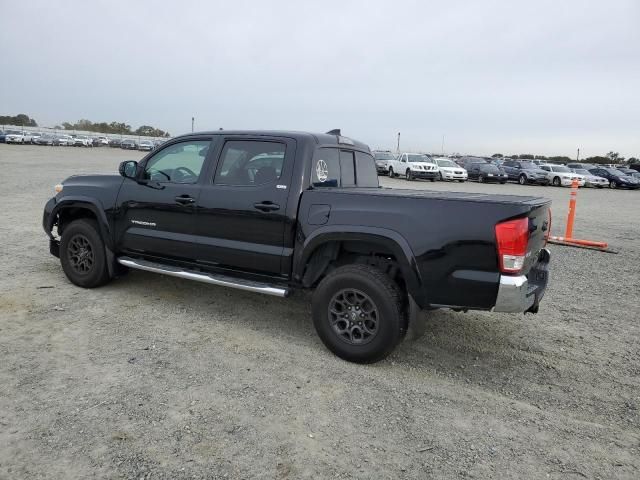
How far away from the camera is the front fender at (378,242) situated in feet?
12.1

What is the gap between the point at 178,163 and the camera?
5.09 m

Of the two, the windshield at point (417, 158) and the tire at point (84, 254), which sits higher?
the windshield at point (417, 158)

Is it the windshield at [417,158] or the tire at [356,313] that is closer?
the tire at [356,313]

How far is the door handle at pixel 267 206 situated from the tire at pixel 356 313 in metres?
0.76

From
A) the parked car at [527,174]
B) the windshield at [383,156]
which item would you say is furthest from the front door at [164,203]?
the parked car at [527,174]

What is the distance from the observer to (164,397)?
3.33 m

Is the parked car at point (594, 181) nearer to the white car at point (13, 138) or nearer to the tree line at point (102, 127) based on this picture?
the white car at point (13, 138)

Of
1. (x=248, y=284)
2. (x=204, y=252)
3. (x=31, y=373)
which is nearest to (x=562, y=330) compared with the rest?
(x=248, y=284)

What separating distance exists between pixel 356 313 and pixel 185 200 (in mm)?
2020

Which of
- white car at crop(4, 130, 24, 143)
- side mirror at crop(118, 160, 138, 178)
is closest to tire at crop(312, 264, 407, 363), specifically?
side mirror at crop(118, 160, 138, 178)

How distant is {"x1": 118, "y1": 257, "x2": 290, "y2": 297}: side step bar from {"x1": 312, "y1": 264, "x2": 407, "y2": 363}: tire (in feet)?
1.39

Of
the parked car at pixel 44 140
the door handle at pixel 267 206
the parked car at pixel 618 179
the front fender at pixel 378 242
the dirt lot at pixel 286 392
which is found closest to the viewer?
the dirt lot at pixel 286 392

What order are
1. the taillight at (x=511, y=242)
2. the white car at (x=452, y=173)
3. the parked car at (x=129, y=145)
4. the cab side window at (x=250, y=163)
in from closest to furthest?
the taillight at (x=511, y=242)
the cab side window at (x=250, y=163)
the white car at (x=452, y=173)
the parked car at (x=129, y=145)

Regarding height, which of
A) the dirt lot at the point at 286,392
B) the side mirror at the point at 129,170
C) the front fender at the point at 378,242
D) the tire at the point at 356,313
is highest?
the side mirror at the point at 129,170
